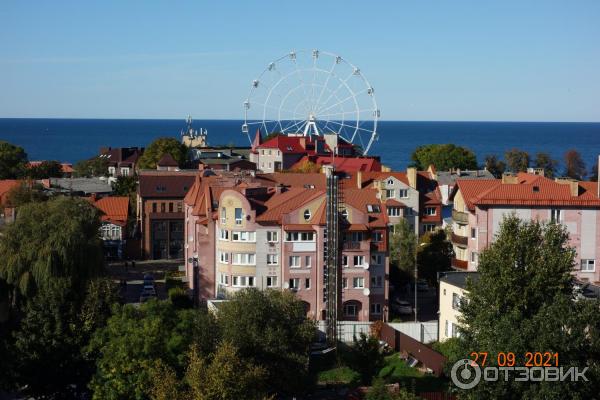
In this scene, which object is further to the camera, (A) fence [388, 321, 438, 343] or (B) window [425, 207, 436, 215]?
(B) window [425, 207, 436, 215]

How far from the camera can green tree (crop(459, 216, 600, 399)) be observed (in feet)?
102

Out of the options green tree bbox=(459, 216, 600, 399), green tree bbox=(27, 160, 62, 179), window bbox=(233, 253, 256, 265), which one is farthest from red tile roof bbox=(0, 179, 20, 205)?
green tree bbox=(459, 216, 600, 399)

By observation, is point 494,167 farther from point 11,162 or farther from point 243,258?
point 243,258

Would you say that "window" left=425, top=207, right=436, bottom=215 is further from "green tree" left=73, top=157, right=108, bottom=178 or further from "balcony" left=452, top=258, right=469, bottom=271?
"green tree" left=73, top=157, right=108, bottom=178

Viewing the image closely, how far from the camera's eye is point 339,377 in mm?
43312

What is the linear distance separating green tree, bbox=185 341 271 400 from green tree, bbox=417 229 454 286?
28.0m

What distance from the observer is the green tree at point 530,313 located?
Answer: 31.1m

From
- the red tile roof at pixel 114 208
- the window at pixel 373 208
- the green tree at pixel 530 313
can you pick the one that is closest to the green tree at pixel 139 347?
the green tree at pixel 530 313

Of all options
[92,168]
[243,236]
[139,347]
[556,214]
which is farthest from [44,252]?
[92,168]

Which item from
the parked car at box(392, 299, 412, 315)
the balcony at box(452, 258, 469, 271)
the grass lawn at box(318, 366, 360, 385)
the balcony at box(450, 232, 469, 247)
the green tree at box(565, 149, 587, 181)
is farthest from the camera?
the green tree at box(565, 149, 587, 181)

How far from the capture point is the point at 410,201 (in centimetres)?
7462

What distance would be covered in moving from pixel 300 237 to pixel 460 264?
1312 cm

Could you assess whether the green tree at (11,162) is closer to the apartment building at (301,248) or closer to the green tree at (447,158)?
the green tree at (447,158)

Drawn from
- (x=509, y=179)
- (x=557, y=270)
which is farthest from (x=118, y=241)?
(x=557, y=270)
